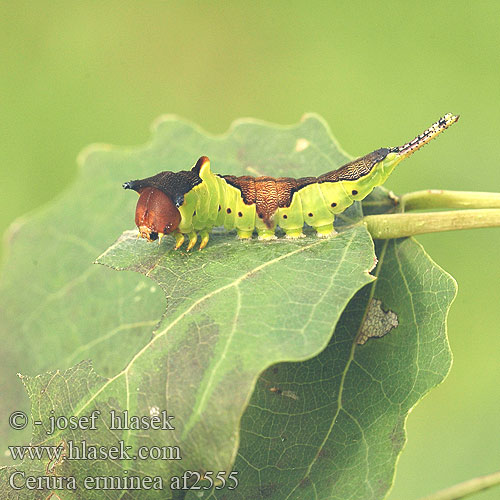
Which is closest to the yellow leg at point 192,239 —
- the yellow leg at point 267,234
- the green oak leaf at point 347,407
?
the yellow leg at point 267,234

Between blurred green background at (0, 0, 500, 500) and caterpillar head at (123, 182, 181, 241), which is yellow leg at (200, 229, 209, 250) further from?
blurred green background at (0, 0, 500, 500)

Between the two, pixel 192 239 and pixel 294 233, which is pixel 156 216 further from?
pixel 294 233

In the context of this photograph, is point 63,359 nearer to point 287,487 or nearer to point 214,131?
point 287,487

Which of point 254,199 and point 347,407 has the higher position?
point 254,199

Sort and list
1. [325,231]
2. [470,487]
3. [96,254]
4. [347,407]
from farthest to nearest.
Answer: [96,254] < [325,231] < [347,407] < [470,487]

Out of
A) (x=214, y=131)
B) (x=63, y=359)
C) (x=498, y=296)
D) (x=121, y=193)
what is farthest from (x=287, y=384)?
(x=214, y=131)

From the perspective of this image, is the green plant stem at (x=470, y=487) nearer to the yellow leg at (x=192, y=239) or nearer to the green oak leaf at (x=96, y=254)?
the yellow leg at (x=192, y=239)

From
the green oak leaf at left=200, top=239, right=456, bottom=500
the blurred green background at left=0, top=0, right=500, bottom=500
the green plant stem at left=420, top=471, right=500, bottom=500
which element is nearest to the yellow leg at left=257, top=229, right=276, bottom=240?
the green oak leaf at left=200, top=239, right=456, bottom=500

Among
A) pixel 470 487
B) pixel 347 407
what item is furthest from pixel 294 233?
pixel 470 487
